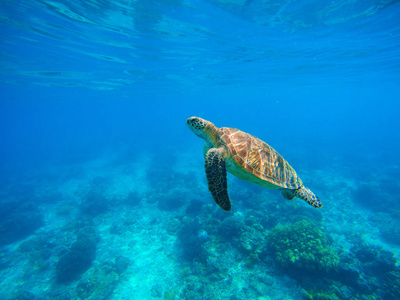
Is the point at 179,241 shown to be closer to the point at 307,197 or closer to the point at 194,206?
the point at 194,206

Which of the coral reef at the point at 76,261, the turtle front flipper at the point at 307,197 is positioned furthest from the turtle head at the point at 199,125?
the coral reef at the point at 76,261

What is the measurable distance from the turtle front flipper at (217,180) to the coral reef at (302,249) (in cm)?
568

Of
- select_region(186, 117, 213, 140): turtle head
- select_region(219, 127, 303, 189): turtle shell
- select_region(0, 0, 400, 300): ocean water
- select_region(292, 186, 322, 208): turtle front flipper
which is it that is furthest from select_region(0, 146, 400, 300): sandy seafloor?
select_region(186, 117, 213, 140): turtle head

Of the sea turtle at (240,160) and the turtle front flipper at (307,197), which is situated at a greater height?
the sea turtle at (240,160)

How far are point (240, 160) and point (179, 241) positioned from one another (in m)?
8.06

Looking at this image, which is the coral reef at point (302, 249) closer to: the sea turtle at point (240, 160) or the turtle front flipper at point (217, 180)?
the sea turtle at point (240, 160)

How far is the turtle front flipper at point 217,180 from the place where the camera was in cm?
328

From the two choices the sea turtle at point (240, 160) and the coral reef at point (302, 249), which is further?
the coral reef at point (302, 249)

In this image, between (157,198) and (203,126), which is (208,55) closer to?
(157,198)

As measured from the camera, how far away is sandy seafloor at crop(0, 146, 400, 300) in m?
7.31

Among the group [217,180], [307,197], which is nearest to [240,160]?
[217,180]

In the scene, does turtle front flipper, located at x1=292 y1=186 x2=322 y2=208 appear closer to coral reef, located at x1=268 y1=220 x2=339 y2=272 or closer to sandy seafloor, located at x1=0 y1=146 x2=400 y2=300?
coral reef, located at x1=268 y1=220 x2=339 y2=272

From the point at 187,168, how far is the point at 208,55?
12.8m

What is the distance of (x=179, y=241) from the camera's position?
1012 cm
